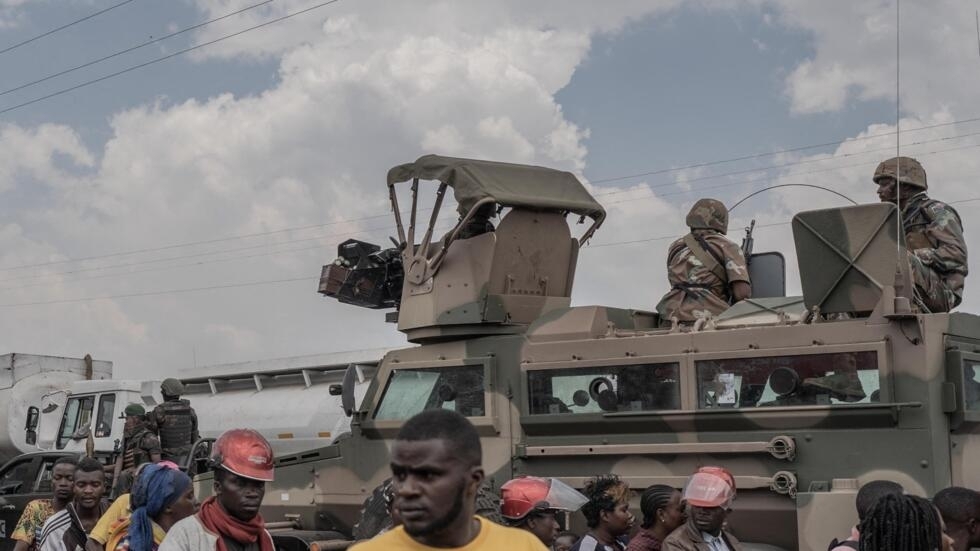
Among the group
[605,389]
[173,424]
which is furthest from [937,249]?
[173,424]

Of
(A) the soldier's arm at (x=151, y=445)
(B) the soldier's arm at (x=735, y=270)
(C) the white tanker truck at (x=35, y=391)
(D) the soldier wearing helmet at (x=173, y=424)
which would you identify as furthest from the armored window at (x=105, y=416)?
(B) the soldier's arm at (x=735, y=270)

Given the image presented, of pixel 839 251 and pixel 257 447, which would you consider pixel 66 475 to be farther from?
pixel 839 251

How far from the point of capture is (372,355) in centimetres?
1700

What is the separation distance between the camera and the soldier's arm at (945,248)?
7953mm

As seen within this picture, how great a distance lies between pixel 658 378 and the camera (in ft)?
24.9

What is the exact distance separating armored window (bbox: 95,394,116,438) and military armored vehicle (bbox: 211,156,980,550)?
11.4m

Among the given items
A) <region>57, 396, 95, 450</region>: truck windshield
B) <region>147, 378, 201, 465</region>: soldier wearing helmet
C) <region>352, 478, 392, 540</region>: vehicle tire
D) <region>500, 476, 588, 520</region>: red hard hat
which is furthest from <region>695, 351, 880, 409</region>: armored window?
<region>57, 396, 95, 450</region>: truck windshield

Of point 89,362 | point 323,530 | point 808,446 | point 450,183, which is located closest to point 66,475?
point 323,530

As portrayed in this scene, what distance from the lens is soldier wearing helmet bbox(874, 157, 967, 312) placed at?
7859 mm

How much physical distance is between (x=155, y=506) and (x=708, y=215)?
4980mm

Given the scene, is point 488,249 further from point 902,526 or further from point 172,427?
point 902,526

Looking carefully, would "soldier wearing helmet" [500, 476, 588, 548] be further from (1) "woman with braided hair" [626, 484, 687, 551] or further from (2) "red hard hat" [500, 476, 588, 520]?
(1) "woman with braided hair" [626, 484, 687, 551]

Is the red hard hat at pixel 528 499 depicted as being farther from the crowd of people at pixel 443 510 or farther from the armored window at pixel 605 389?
the armored window at pixel 605 389

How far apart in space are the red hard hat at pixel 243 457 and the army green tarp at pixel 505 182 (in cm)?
451
